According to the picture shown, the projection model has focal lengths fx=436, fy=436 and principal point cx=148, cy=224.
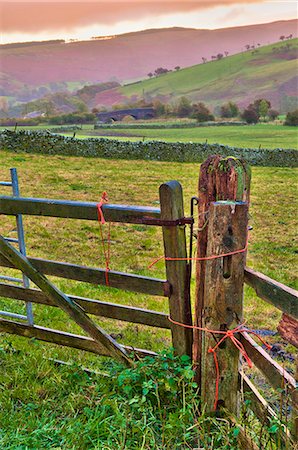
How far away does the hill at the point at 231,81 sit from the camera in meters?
66.9

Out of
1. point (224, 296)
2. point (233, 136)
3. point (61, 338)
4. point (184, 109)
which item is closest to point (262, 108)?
point (184, 109)

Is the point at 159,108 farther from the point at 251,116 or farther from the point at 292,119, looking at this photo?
the point at 292,119

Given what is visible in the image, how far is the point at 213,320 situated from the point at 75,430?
50.3 inches

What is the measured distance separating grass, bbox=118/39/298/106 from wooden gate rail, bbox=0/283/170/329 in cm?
6191

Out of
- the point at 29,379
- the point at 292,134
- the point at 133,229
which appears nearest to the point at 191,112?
the point at 292,134

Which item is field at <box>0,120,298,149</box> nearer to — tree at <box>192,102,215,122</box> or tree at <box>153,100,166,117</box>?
tree at <box>192,102,215,122</box>

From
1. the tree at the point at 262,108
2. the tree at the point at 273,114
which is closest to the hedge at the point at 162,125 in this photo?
the tree at the point at 262,108

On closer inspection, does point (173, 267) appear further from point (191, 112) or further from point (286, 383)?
point (191, 112)

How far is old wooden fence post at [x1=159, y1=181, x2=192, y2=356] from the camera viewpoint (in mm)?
3098

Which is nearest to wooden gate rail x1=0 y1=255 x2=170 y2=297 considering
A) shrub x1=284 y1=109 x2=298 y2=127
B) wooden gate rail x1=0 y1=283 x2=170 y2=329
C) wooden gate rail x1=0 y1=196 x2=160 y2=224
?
wooden gate rail x1=0 y1=283 x2=170 y2=329

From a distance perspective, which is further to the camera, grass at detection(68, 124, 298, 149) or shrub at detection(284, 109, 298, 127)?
shrub at detection(284, 109, 298, 127)

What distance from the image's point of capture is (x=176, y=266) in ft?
10.6

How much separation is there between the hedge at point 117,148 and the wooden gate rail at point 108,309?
22.0m

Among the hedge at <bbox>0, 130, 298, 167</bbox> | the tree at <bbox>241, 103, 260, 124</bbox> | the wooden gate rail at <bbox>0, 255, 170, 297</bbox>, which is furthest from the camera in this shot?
the tree at <bbox>241, 103, 260, 124</bbox>
